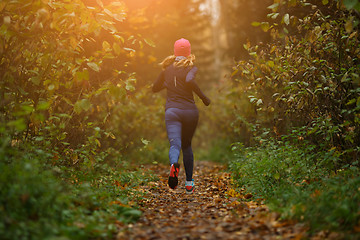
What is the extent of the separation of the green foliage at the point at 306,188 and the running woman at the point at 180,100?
1166 mm

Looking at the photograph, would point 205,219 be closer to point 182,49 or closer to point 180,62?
point 180,62

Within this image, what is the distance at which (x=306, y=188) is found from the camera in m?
4.19

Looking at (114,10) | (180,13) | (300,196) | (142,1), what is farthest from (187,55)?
(180,13)

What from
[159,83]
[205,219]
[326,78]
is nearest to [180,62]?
[159,83]

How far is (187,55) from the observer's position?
569 centimetres

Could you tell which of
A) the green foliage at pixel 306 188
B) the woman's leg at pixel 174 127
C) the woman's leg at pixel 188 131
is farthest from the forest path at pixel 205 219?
the woman's leg at pixel 174 127

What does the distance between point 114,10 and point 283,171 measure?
324 centimetres

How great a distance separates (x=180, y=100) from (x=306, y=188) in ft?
7.48

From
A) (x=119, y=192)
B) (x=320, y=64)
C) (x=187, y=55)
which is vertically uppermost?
(x=187, y=55)

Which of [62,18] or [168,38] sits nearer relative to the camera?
[62,18]

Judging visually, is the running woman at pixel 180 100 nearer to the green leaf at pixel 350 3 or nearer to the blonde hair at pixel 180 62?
the blonde hair at pixel 180 62

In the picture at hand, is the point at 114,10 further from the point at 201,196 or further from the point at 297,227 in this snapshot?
the point at 297,227

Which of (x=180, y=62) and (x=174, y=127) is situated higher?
(x=180, y=62)

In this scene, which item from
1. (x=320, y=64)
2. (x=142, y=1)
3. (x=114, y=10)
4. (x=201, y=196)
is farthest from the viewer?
(x=142, y=1)
